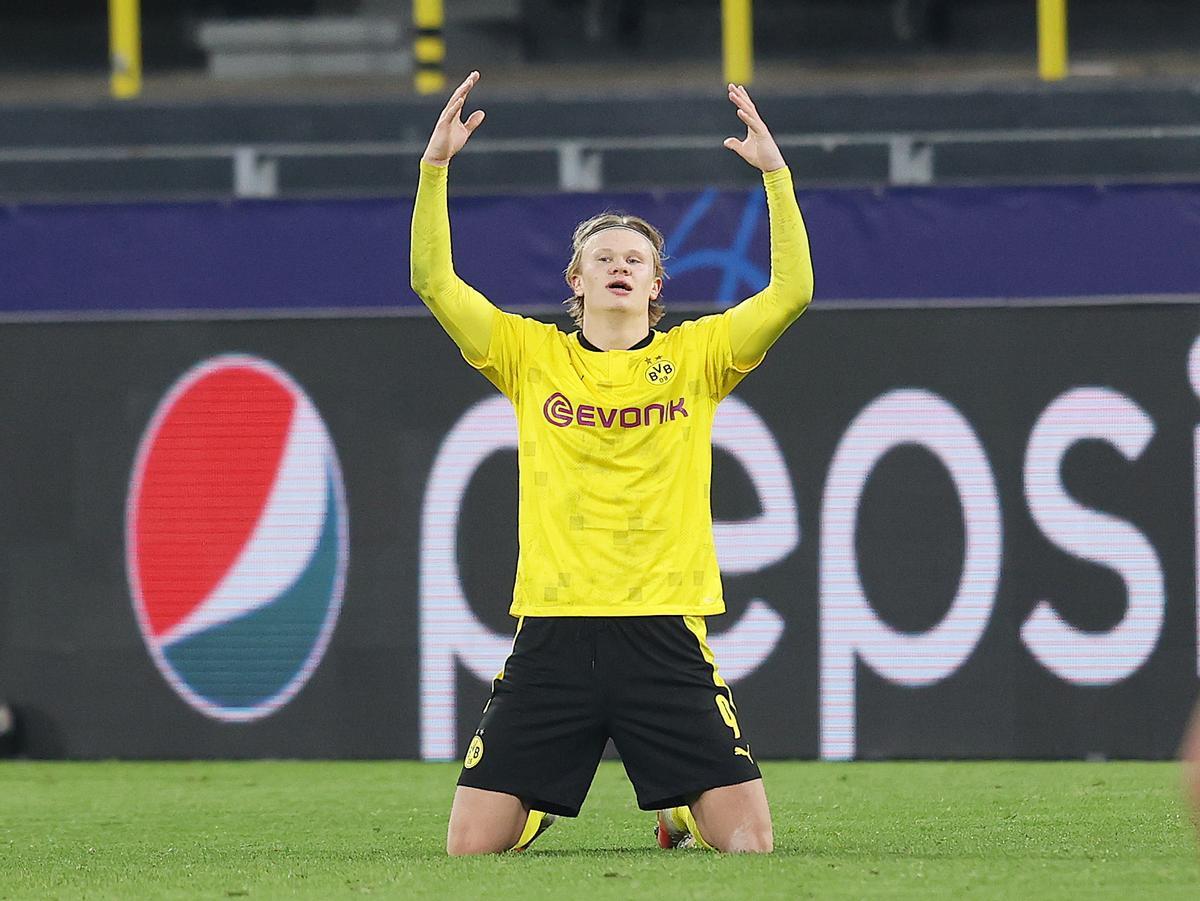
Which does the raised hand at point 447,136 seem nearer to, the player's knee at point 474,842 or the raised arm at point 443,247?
the raised arm at point 443,247

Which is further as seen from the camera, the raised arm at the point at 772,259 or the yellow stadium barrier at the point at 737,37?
the yellow stadium barrier at the point at 737,37

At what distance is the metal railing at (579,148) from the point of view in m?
11.2

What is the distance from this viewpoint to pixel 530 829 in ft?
18.7

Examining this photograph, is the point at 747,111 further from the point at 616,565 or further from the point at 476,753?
the point at 476,753

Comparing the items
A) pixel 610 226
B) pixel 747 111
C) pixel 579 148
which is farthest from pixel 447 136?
pixel 579 148

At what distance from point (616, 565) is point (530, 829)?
729 mm

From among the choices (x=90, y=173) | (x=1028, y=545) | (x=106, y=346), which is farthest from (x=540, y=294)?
(x=90, y=173)

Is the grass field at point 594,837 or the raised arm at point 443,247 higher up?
the raised arm at point 443,247

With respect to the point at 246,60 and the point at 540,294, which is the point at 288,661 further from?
the point at 246,60

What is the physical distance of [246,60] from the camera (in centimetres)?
1656

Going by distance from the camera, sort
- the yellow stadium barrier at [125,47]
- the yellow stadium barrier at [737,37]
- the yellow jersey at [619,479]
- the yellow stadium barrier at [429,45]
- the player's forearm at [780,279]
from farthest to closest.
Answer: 1. the yellow stadium barrier at [125,47]
2. the yellow stadium barrier at [429,45]
3. the yellow stadium barrier at [737,37]
4. the yellow jersey at [619,479]
5. the player's forearm at [780,279]

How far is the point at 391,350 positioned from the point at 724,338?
10.5 ft

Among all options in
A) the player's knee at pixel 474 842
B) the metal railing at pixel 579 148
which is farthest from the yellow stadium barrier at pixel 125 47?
the player's knee at pixel 474 842

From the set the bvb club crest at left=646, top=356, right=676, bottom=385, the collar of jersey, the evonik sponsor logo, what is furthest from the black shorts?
the collar of jersey
